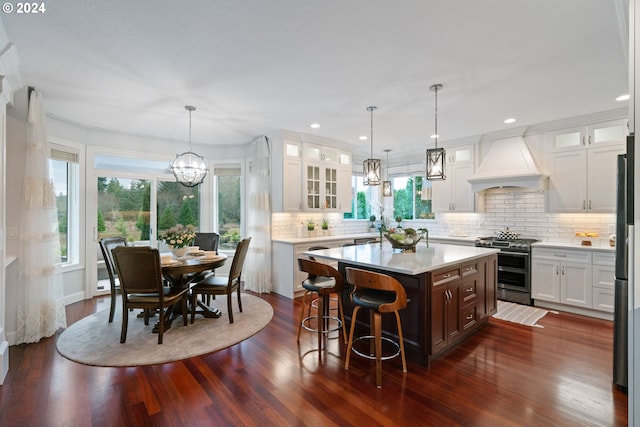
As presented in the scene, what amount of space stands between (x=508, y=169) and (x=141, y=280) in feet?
17.9

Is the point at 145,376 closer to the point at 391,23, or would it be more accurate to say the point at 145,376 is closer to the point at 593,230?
the point at 391,23

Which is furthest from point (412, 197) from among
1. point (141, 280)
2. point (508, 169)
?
point (141, 280)

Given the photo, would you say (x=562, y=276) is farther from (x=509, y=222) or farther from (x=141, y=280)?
(x=141, y=280)

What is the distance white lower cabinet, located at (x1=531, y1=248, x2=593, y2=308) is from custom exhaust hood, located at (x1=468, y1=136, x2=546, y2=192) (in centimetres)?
106

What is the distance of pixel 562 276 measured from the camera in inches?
168

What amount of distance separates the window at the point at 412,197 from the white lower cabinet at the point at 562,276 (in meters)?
2.36

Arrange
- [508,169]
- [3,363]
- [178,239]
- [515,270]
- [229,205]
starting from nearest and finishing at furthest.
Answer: [3,363] → [178,239] → [515,270] → [508,169] → [229,205]

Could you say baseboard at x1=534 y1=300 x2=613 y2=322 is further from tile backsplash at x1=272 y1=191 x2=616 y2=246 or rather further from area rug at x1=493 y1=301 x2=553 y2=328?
tile backsplash at x1=272 y1=191 x2=616 y2=246

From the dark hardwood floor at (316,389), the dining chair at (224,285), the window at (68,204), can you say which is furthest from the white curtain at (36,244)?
the dining chair at (224,285)

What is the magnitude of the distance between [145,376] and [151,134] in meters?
4.15

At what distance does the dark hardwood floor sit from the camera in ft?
6.86

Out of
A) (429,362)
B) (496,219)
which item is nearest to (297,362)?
(429,362)

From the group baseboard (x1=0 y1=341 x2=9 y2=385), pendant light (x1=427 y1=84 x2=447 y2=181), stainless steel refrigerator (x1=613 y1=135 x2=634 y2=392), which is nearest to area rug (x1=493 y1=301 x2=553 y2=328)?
stainless steel refrigerator (x1=613 y1=135 x2=634 y2=392)

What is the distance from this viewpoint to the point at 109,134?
16.8 feet
